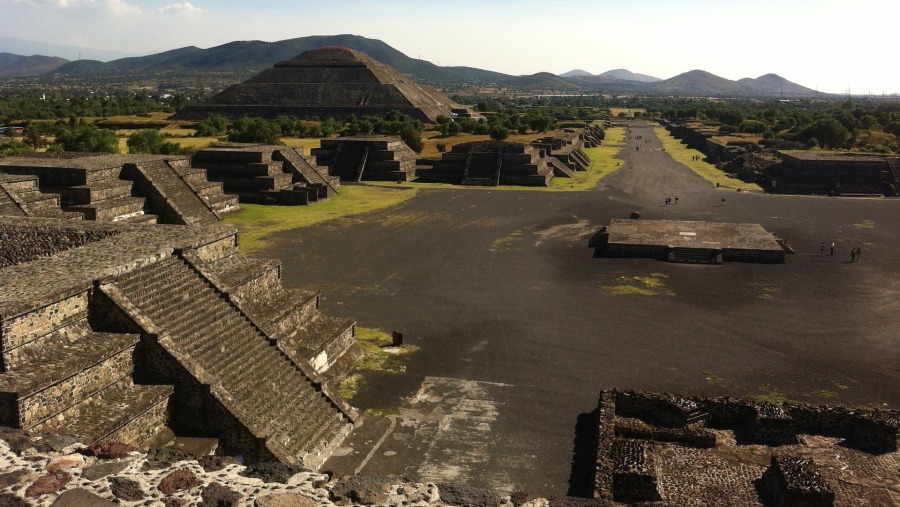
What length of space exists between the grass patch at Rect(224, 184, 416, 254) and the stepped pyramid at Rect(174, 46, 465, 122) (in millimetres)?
61229

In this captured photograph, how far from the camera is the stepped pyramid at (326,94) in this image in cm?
11894

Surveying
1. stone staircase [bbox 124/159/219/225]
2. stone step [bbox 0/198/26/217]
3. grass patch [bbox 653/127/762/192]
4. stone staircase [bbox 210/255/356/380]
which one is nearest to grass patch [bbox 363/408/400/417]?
stone staircase [bbox 210/255/356/380]

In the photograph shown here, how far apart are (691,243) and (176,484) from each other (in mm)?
32633

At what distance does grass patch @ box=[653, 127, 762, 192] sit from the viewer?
65.2 metres

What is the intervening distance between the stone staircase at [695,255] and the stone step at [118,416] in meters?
27.4

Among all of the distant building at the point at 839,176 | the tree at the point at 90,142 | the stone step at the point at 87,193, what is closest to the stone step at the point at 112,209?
the stone step at the point at 87,193

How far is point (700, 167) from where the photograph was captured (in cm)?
7862

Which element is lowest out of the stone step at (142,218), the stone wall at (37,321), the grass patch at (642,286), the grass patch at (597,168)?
the grass patch at (642,286)

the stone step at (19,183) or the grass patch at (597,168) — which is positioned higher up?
the stone step at (19,183)

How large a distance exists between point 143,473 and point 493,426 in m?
9.61

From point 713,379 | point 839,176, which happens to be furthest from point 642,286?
point 839,176

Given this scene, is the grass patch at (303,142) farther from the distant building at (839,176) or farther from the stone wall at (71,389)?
the stone wall at (71,389)

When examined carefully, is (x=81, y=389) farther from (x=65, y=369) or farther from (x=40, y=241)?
(x=40, y=241)

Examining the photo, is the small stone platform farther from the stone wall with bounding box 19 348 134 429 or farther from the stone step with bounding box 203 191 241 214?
the stone wall with bounding box 19 348 134 429
